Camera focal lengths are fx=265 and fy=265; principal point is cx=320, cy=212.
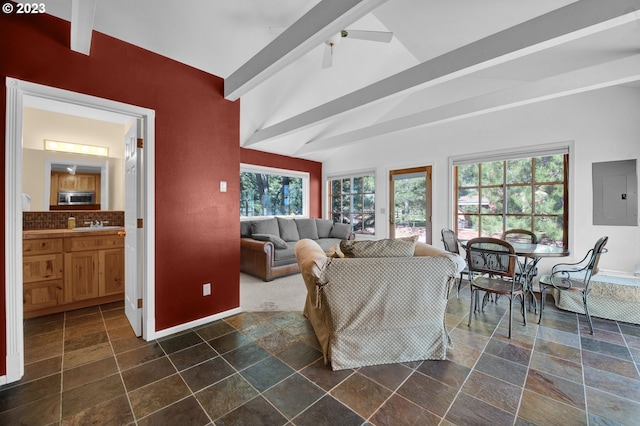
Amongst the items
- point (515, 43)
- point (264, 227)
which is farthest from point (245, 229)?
point (515, 43)

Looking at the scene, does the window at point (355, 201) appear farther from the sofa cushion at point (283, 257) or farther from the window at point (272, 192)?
the sofa cushion at point (283, 257)

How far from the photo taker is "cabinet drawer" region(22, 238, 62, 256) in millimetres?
2676

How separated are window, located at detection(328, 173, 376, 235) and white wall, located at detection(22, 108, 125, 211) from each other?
4442mm

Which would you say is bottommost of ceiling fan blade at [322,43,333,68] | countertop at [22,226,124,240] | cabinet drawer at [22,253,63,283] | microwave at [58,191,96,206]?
cabinet drawer at [22,253,63,283]

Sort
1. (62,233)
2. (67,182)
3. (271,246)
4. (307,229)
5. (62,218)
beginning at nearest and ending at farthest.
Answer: (62,233) → (62,218) → (67,182) → (271,246) → (307,229)

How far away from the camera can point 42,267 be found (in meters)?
2.76

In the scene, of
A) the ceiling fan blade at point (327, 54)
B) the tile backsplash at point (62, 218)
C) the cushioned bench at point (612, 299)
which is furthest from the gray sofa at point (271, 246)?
the cushioned bench at point (612, 299)

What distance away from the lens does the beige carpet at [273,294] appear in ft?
10.2

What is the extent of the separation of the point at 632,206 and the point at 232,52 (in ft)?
16.1

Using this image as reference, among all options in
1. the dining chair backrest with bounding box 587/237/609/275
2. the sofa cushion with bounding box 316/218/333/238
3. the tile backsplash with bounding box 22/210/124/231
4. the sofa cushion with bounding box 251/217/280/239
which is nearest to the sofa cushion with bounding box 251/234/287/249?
the sofa cushion with bounding box 251/217/280/239

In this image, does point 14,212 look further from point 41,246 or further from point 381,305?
point 381,305

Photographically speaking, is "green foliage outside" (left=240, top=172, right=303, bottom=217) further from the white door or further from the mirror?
the white door

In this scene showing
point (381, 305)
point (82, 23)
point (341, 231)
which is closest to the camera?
point (82, 23)

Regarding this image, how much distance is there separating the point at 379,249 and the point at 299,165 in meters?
4.91
